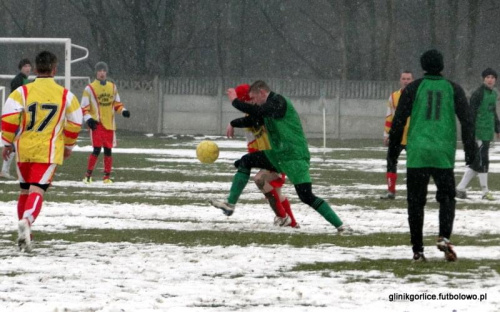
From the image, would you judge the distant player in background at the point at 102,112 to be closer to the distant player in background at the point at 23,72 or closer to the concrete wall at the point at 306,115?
the distant player in background at the point at 23,72

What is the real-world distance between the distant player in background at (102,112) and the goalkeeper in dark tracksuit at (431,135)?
10688 millimetres

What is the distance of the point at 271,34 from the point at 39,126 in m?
52.7

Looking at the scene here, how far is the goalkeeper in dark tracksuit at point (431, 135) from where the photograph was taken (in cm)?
1105

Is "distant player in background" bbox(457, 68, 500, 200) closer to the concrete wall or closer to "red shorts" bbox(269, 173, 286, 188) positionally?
"red shorts" bbox(269, 173, 286, 188)

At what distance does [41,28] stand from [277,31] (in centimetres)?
1141

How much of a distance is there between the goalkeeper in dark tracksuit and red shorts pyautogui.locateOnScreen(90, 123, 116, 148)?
1087 cm

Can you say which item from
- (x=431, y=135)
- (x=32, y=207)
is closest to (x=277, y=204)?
(x=32, y=207)

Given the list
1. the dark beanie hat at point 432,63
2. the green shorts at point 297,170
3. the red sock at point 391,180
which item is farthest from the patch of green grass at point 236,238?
the red sock at point 391,180

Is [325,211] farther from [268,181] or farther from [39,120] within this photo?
[39,120]

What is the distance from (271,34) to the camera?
2539 inches

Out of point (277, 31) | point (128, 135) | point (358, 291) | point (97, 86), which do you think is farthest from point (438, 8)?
point (358, 291)

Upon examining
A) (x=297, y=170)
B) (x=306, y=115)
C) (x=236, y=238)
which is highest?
(x=297, y=170)

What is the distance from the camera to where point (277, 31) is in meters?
62.1

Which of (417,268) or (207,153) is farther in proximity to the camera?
(207,153)
